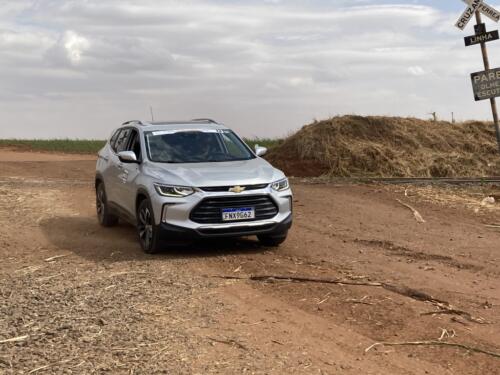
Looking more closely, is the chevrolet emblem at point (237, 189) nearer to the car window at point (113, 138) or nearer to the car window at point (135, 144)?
the car window at point (135, 144)

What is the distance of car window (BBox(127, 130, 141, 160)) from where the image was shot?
32.2 ft

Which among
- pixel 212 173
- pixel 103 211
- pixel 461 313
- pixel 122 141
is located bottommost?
pixel 461 313

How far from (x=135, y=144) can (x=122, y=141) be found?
87cm

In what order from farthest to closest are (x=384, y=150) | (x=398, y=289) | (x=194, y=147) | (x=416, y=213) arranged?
(x=384, y=150) → (x=416, y=213) → (x=194, y=147) → (x=398, y=289)

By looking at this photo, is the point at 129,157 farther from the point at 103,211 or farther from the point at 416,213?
the point at 416,213

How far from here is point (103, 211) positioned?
11523mm

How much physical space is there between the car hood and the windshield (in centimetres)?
31

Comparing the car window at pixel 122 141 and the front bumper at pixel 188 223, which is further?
the car window at pixel 122 141

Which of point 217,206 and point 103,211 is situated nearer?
point 217,206

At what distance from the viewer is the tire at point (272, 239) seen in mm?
9036

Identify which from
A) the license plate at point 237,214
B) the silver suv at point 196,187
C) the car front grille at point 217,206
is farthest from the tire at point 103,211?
the license plate at point 237,214

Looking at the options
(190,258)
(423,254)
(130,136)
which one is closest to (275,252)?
(190,258)

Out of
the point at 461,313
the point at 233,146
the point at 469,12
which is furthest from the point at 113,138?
the point at 469,12

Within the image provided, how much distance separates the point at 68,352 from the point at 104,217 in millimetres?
6689
